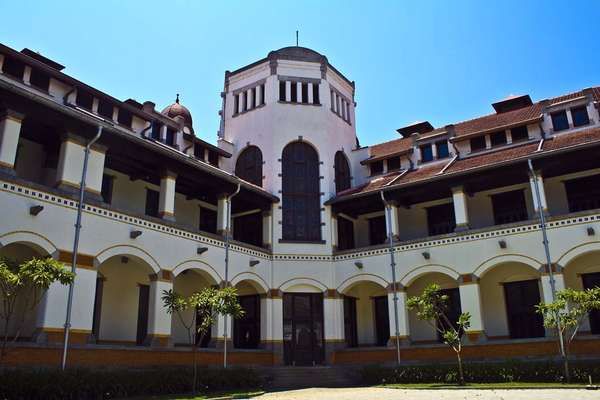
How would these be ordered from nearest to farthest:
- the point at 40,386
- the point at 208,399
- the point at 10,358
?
the point at 40,386
the point at 10,358
the point at 208,399

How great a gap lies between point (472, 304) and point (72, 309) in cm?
1552

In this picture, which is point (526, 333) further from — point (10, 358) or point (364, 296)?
point (10, 358)

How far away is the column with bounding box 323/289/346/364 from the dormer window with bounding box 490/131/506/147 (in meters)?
10.9

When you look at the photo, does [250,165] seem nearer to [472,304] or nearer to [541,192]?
[472,304]

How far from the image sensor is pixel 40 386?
13.8 meters

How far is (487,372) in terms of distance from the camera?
65.0 ft

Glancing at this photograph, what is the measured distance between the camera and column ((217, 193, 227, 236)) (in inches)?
958

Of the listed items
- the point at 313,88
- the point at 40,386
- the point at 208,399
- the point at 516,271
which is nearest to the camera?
the point at 40,386

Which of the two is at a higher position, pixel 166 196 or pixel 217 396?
pixel 166 196

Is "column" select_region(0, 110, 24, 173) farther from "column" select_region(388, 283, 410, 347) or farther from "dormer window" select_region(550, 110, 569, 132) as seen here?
"dormer window" select_region(550, 110, 569, 132)

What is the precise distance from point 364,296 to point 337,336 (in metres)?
3.21

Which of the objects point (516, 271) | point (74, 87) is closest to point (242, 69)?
point (74, 87)

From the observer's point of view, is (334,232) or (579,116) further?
(334,232)

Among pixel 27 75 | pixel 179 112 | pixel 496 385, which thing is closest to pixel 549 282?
pixel 496 385
